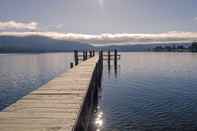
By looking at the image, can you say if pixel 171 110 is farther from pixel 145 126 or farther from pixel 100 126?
pixel 100 126

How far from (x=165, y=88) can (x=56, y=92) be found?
53.6 ft

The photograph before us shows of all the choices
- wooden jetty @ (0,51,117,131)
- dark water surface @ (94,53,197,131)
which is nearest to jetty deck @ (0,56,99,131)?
wooden jetty @ (0,51,117,131)

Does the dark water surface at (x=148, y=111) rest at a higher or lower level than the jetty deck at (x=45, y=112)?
lower

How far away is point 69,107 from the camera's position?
823cm

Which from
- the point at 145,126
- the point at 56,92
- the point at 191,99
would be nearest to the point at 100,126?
the point at 145,126

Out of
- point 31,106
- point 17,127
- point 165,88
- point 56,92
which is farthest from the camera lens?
point 165,88

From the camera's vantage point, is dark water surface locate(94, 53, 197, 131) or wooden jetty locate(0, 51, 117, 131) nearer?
wooden jetty locate(0, 51, 117, 131)

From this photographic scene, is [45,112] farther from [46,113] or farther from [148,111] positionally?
[148,111]

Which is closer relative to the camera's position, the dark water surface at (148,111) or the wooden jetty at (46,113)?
the wooden jetty at (46,113)

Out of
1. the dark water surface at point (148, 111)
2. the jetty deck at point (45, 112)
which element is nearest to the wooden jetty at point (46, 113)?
the jetty deck at point (45, 112)

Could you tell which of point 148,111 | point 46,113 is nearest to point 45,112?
point 46,113

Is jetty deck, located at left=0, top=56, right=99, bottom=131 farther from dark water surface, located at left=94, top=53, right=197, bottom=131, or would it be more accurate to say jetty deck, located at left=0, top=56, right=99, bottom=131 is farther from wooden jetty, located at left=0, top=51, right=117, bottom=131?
dark water surface, located at left=94, top=53, right=197, bottom=131

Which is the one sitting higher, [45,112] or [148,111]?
[45,112]

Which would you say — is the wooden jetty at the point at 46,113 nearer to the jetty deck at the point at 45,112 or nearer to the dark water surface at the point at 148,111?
the jetty deck at the point at 45,112
